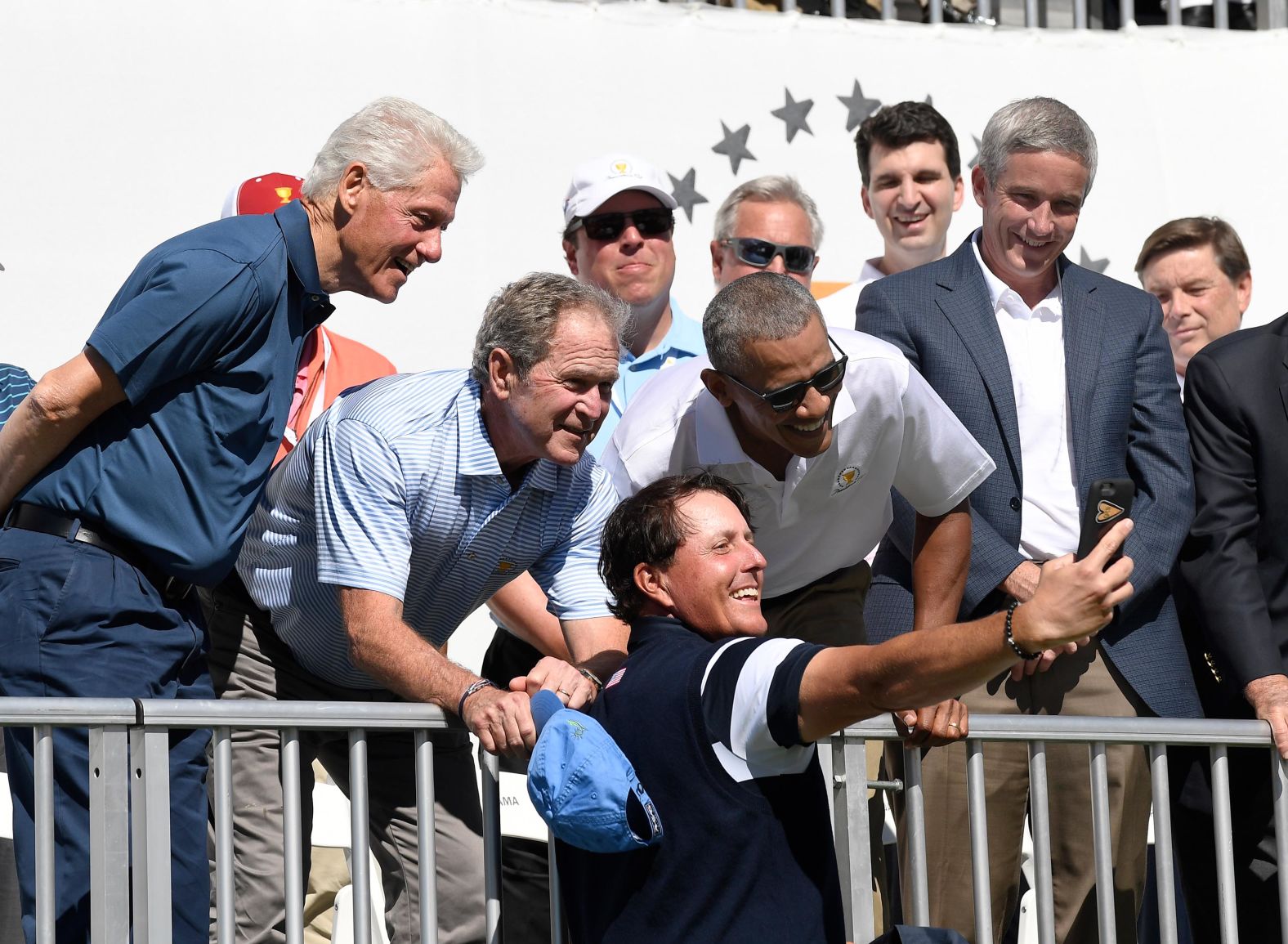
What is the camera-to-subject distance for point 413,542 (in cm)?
361

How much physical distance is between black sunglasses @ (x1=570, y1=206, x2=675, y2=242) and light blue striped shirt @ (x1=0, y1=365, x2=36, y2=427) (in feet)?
5.27

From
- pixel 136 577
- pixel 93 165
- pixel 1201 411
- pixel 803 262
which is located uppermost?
pixel 93 165

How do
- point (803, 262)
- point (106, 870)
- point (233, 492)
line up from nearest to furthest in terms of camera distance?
point (106, 870) < point (233, 492) < point (803, 262)

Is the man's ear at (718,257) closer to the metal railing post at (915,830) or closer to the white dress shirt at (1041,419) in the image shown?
the white dress shirt at (1041,419)

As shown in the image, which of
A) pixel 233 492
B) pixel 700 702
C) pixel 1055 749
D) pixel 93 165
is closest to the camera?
pixel 700 702

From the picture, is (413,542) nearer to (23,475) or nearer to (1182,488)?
(23,475)

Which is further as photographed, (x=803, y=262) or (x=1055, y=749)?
(x=803, y=262)

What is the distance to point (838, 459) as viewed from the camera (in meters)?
3.98

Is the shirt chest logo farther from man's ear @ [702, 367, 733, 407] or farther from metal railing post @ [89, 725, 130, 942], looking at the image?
metal railing post @ [89, 725, 130, 942]

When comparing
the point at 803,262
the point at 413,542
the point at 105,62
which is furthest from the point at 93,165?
the point at 413,542

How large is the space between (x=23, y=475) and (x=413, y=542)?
0.76m

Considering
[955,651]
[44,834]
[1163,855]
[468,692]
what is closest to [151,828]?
[44,834]

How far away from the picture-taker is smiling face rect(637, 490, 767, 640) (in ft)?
10.2

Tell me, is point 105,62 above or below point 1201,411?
above
